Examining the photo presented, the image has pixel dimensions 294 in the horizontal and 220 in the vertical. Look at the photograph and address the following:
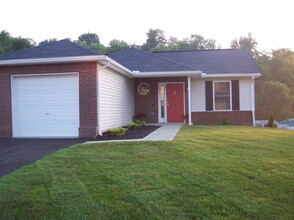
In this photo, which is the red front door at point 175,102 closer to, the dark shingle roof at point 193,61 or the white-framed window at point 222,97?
the dark shingle roof at point 193,61

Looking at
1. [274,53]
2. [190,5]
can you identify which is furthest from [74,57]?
[274,53]

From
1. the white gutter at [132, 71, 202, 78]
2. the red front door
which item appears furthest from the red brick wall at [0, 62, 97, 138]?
the red front door

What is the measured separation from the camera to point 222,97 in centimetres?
1758

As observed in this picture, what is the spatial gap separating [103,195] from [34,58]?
7.77 m

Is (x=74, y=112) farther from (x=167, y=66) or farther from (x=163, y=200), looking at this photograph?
(x=163, y=200)

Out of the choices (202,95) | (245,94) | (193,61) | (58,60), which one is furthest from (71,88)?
(193,61)

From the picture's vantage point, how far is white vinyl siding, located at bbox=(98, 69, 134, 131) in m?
11.9

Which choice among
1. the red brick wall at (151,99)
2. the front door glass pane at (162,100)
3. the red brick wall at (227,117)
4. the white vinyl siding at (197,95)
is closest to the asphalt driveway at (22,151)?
the red brick wall at (151,99)

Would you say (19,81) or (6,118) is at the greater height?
(19,81)

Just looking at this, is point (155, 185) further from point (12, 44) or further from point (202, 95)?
point (12, 44)

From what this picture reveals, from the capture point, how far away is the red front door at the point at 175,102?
57.6 ft

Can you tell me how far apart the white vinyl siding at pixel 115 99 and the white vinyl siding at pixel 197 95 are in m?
3.20

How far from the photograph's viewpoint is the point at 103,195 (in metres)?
4.88

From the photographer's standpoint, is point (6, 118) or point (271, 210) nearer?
point (271, 210)
